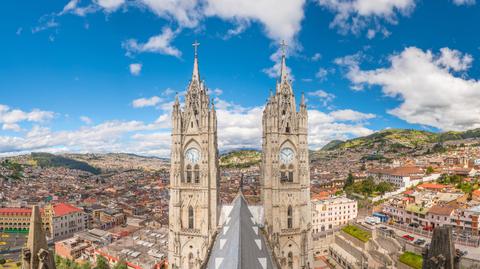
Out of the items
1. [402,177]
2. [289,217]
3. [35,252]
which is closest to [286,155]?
[289,217]

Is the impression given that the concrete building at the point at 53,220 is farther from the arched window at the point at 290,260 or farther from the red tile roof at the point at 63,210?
the arched window at the point at 290,260

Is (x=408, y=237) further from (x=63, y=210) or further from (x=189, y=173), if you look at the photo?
(x=63, y=210)

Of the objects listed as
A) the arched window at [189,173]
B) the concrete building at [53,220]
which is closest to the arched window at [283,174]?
the arched window at [189,173]

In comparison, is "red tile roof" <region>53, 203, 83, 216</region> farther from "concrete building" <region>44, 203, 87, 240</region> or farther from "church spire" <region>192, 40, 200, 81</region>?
"church spire" <region>192, 40, 200, 81</region>

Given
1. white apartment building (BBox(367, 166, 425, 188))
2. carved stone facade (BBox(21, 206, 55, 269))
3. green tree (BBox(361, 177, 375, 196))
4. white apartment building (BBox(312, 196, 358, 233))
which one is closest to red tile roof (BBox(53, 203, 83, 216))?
white apartment building (BBox(312, 196, 358, 233))

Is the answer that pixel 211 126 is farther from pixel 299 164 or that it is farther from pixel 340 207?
pixel 340 207

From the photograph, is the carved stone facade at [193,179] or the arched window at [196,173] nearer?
the carved stone facade at [193,179]
